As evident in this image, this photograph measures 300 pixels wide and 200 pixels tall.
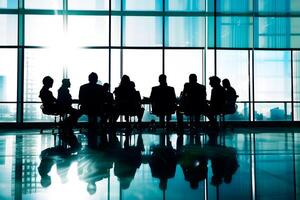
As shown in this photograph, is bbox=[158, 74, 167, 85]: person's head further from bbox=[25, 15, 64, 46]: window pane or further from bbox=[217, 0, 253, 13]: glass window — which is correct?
bbox=[217, 0, 253, 13]: glass window

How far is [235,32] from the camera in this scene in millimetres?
10273

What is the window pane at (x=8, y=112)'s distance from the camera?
9.55 metres

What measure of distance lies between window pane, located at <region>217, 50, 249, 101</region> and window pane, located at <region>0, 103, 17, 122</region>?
5912 mm

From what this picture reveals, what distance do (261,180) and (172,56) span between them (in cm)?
806

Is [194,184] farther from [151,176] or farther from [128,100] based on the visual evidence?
[128,100]

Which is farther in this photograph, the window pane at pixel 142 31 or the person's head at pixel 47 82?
the window pane at pixel 142 31

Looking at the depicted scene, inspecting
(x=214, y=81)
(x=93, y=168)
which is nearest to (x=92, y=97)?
(x=214, y=81)

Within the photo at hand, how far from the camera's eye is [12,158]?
129 inches

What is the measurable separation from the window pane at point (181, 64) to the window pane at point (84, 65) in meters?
1.82

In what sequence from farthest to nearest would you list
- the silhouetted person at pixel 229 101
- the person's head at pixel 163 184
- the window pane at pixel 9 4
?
1. the window pane at pixel 9 4
2. the silhouetted person at pixel 229 101
3. the person's head at pixel 163 184

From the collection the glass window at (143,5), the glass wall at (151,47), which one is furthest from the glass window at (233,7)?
the glass window at (143,5)

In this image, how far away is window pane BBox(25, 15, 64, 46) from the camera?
9.84 metres

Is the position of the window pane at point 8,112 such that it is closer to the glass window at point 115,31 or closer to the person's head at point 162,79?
the glass window at point 115,31

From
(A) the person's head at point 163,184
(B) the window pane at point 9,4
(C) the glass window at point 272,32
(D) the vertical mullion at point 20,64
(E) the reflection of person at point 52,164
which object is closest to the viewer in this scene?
(A) the person's head at point 163,184
